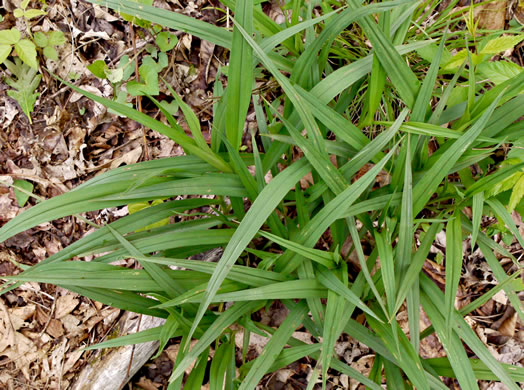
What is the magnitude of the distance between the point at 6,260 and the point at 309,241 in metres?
1.29

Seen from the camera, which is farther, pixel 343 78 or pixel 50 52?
pixel 50 52

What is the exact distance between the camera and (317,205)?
0.95 m

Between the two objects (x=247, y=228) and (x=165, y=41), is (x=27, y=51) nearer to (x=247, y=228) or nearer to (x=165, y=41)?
(x=165, y=41)

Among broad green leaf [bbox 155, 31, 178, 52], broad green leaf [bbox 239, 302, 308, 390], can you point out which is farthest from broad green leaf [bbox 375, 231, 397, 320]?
broad green leaf [bbox 155, 31, 178, 52]

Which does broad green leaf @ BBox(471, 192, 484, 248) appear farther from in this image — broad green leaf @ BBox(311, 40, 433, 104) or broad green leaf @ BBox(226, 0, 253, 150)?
broad green leaf @ BBox(226, 0, 253, 150)

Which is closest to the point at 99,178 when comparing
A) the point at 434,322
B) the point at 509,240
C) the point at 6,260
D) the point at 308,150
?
the point at 308,150

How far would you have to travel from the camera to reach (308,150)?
767 mm

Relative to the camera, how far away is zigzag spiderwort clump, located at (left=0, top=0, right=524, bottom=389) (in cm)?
76

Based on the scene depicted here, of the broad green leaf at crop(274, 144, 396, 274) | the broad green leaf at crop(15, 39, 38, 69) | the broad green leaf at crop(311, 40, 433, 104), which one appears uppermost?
the broad green leaf at crop(311, 40, 433, 104)

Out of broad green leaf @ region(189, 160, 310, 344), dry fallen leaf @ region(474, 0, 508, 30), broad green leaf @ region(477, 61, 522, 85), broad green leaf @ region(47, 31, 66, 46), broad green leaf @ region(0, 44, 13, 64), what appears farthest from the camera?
broad green leaf @ region(47, 31, 66, 46)

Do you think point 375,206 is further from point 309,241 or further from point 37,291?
point 37,291

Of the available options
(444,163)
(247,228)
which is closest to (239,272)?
(247,228)

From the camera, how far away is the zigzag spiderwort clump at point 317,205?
759 mm

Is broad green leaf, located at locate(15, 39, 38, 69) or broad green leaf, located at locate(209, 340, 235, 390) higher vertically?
broad green leaf, located at locate(15, 39, 38, 69)
